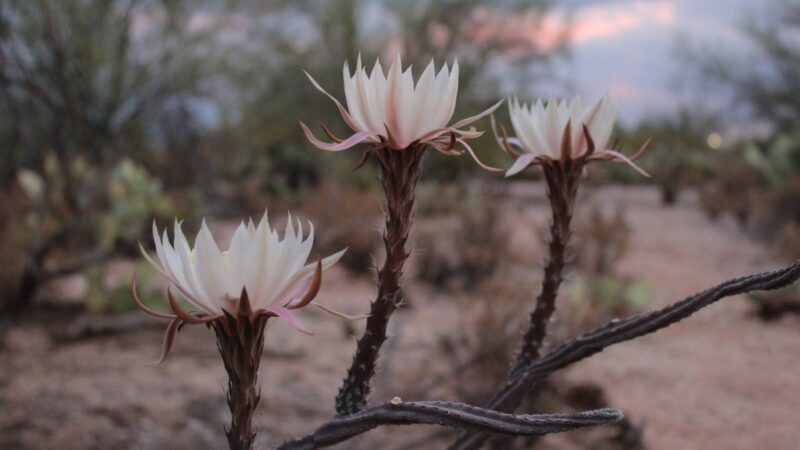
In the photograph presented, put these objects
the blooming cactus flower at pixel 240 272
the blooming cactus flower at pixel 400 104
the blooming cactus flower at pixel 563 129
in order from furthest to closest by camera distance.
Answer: the blooming cactus flower at pixel 563 129
the blooming cactus flower at pixel 400 104
the blooming cactus flower at pixel 240 272

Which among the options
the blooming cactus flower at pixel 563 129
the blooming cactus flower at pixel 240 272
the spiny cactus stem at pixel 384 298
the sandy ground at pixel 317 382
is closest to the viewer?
the blooming cactus flower at pixel 240 272

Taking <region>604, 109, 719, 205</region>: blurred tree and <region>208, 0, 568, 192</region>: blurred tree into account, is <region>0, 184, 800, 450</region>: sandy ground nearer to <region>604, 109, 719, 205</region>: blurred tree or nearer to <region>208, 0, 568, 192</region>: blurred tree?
<region>604, 109, 719, 205</region>: blurred tree

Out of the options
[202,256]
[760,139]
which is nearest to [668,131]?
[760,139]

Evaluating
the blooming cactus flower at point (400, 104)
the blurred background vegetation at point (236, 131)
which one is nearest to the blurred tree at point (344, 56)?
the blurred background vegetation at point (236, 131)

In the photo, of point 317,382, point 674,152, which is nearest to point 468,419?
point 317,382

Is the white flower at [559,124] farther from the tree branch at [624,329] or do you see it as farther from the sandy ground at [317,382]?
the sandy ground at [317,382]

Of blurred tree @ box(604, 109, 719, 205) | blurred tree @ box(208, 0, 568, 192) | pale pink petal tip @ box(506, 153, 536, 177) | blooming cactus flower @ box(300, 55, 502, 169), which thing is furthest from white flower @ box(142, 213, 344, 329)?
blurred tree @ box(208, 0, 568, 192)

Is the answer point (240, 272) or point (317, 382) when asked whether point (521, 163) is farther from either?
point (317, 382)
